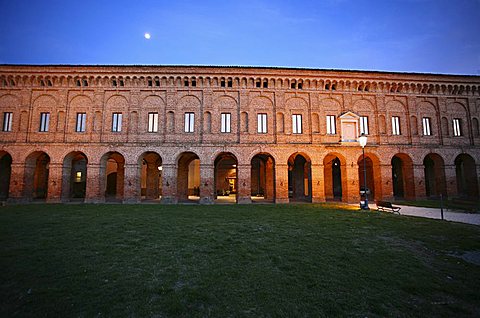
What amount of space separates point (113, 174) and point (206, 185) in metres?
17.9

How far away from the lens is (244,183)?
19781 millimetres

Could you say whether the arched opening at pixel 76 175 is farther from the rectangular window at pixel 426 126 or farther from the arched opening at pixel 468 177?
the arched opening at pixel 468 177

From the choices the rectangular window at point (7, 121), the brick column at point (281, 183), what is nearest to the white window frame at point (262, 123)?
the brick column at point (281, 183)

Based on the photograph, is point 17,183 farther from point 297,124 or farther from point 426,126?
point 426,126

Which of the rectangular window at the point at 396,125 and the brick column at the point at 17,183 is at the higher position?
the rectangular window at the point at 396,125

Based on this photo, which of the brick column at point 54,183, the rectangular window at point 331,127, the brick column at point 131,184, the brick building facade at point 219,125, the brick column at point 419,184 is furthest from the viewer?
the rectangular window at point 331,127

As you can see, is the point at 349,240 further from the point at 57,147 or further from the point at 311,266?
the point at 57,147

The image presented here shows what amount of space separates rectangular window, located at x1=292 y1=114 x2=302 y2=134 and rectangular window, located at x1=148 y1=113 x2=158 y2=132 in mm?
12556

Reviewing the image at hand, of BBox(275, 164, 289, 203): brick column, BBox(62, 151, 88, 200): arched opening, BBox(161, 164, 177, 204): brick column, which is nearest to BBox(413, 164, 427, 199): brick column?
BBox(275, 164, 289, 203): brick column

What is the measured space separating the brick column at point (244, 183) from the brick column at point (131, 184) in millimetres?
8750

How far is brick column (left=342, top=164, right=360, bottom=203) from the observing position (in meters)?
20.2

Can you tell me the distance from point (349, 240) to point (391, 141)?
58.6 feet

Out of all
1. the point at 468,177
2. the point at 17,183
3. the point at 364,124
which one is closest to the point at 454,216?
the point at 364,124

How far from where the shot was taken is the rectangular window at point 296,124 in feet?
68.2
